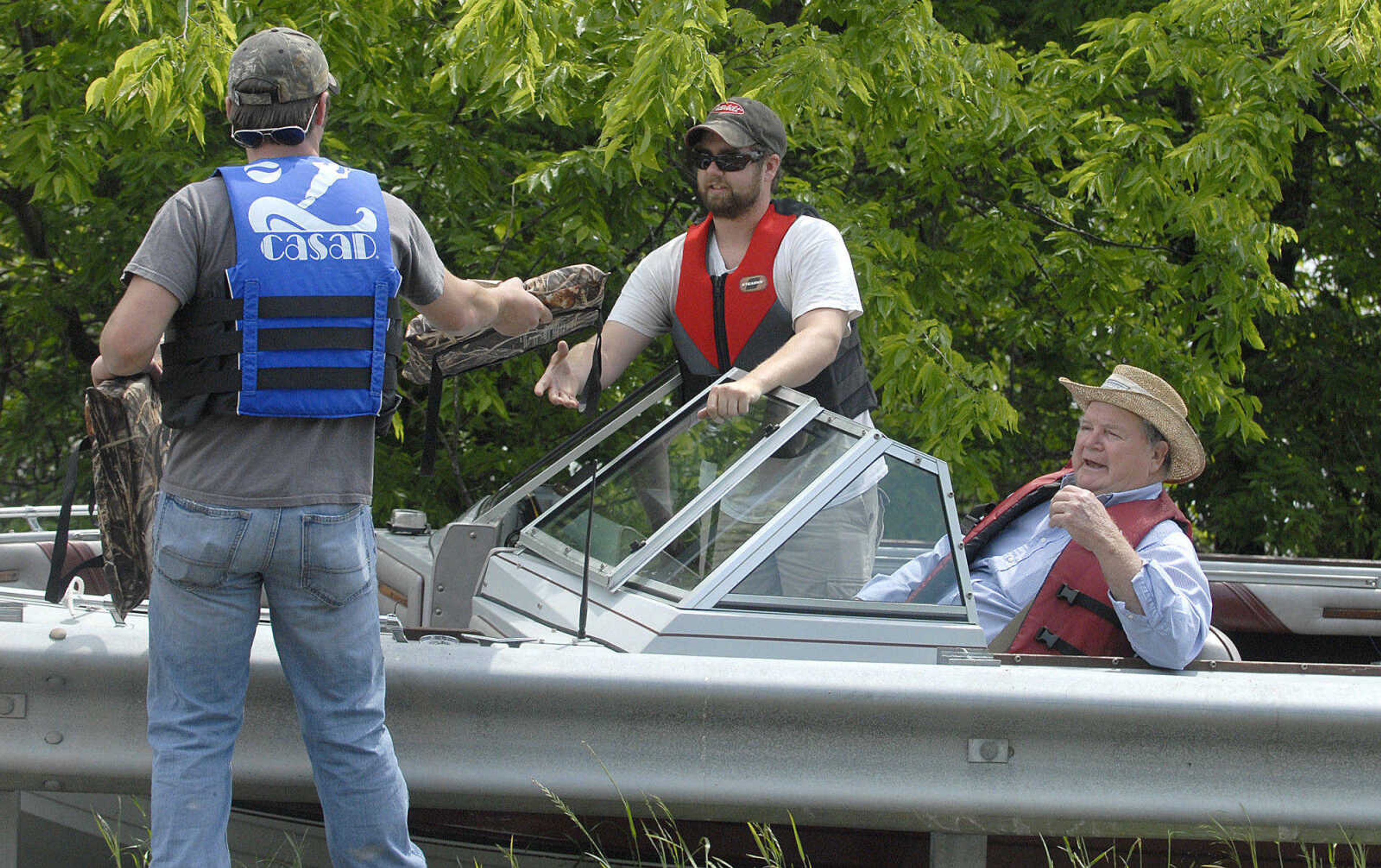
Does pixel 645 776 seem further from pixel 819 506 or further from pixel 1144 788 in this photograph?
pixel 1144 788

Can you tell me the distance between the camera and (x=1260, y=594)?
14.0 ft

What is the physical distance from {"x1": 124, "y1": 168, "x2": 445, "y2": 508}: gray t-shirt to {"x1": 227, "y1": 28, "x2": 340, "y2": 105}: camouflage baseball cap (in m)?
0.16

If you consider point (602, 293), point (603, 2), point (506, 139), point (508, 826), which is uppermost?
point (603, 2)

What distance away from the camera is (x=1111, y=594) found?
2904 millimetres

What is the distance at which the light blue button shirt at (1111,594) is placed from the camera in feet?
9.27

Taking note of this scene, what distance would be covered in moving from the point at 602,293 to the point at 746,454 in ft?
1.76

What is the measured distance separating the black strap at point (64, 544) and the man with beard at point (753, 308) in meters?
1.13

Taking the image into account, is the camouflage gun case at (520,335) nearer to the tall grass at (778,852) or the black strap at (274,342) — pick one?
the black strap at (274,342)

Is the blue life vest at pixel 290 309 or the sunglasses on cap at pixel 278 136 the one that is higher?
the sunglasses on cap at pixel 278 136

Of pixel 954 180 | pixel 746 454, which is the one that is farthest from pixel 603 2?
pixel 746 454

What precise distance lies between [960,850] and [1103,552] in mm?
687

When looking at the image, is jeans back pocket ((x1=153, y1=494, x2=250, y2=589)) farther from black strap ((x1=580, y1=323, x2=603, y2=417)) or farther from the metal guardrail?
black strap ((x1=580, y1=323, x2=603, y2=417))

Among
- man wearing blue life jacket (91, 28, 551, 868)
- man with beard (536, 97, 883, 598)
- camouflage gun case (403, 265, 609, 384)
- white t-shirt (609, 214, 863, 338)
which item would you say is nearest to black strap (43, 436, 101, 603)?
man wearing blue life jacket (91, 28, 551, 868)

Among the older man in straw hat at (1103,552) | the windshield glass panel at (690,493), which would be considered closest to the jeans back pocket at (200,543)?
the windshield glass panel at (690,493)
